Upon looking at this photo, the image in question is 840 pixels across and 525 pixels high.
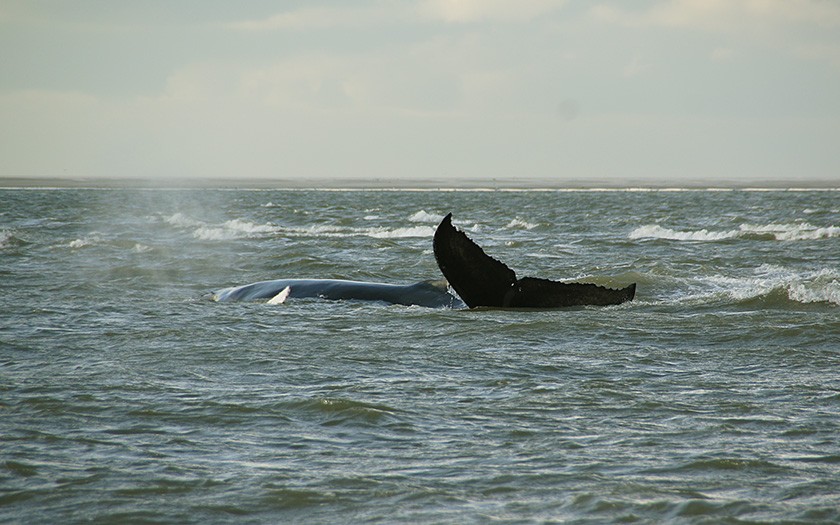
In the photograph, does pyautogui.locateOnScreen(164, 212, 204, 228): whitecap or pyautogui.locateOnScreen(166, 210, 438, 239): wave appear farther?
pyautogui.locateOnScreen(164, 212, 204, 228): whitecap

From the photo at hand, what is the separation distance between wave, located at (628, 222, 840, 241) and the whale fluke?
64.8 feet

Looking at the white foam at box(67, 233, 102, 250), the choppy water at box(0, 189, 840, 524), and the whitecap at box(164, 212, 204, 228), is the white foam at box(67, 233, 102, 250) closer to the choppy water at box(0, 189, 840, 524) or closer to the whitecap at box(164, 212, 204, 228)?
the whitecap at box(164, 212, 204, 228)

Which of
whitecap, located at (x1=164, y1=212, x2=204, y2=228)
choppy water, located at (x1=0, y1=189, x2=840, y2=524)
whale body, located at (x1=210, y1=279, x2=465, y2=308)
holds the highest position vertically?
whale body, located at (x1=210, y1=279, x2=465, y2=308)

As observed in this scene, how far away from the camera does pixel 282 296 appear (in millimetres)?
13078

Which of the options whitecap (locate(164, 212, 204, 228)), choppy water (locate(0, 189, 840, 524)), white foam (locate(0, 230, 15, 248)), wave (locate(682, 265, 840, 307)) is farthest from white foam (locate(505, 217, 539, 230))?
choppy water (locate(0, 189, 840, 524))

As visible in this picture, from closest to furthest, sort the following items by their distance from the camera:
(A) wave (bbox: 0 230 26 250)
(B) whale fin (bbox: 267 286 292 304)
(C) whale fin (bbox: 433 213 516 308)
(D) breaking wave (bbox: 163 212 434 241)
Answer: (C) whale fin (bbox: 433 213 516 308)
(B) whale fin (bbox: 267 286 292 304)
(A) wave (bbox: 0 230 26 250)
(D) breaking wave (bbox: 163 212 434 241)

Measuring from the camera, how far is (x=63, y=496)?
16.9ft

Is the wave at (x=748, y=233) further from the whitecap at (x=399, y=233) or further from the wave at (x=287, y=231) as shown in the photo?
the wave at (x=287, y=231)

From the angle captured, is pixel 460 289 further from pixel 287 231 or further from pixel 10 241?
pixel 287 231

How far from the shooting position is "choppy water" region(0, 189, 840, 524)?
510 cm

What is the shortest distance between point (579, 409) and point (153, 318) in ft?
20.9

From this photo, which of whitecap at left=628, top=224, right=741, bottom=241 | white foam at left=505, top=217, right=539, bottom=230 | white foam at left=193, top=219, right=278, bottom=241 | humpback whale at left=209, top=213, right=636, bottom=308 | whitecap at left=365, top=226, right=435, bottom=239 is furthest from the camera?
white foam at left=505, top=217, right=539, bottom=230

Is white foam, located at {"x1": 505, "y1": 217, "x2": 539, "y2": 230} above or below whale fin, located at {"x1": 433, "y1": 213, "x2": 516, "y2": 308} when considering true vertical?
below

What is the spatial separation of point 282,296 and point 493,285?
9.87ft
